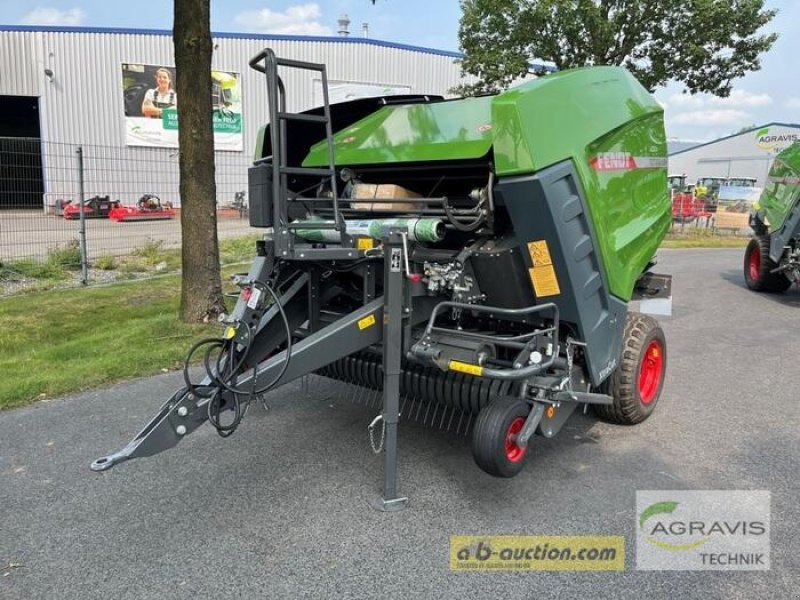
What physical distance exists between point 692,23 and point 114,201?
13926 mm

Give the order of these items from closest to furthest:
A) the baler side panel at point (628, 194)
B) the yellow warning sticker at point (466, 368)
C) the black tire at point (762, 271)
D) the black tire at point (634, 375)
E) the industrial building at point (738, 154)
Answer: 1. the yellow warning sticker at point (466, 368)
2. the baler side panel at point (628, 194)
3. the black tire at point (634, 375)
4. the black tire at point (762, 271)
5. the industrial building at point (738, 154)

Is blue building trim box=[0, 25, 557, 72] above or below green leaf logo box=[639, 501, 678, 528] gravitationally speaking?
above

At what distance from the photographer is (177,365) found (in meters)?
5.46

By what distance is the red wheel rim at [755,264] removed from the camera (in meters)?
9.62

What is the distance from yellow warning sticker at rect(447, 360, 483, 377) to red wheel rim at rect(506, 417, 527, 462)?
288 mm

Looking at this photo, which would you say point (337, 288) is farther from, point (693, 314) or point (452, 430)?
point (693, 314)

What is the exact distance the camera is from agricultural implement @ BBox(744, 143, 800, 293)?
28.0ft

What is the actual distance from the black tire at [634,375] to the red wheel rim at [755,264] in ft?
20.6

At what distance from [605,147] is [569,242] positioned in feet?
2.28

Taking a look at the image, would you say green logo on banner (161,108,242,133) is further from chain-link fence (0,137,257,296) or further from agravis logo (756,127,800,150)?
agravis logo (756,127,800,150)

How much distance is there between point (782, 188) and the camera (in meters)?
9.04

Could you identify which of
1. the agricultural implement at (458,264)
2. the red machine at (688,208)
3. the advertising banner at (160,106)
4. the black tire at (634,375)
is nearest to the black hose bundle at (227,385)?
the agricultural implement at (458,264)

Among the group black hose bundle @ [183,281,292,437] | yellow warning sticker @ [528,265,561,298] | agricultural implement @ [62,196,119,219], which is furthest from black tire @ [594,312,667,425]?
agricultural implement @ [62,196,119,219]

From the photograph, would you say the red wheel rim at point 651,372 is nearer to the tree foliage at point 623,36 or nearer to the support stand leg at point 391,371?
the support stand leg at point 391,371
